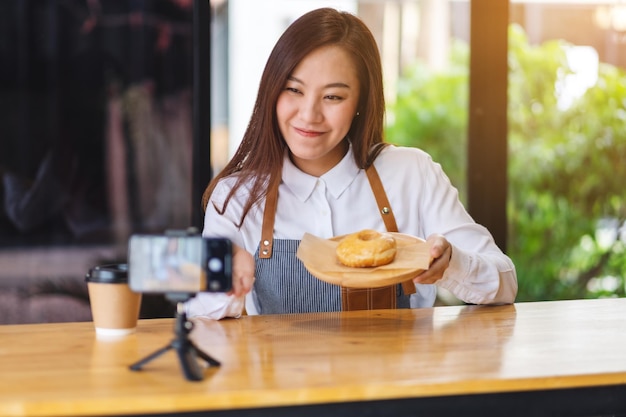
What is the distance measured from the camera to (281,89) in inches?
93.7


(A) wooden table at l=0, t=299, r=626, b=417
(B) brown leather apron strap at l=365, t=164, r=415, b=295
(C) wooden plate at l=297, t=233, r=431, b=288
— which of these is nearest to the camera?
(A) wooden table at l=0, t=299, r=626, b=417

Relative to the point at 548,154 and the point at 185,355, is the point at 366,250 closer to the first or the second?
the point at 185,355

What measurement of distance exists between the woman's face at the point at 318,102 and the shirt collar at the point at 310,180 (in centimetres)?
10

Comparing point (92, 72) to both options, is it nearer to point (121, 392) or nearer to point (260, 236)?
point (260, 236)

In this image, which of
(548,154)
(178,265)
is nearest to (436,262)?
(178,265)

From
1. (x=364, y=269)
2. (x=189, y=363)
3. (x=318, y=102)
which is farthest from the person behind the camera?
(x=318, y=102)

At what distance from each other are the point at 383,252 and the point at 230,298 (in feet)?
1.27

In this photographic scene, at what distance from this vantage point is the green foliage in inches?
167

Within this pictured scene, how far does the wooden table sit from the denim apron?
0.35 metres

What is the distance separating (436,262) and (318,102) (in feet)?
1.99

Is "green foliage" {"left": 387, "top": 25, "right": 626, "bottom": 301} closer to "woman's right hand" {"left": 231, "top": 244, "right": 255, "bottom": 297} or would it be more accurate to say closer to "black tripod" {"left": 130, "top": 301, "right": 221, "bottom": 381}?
"woman's right hand" {"left": 231, "top": 244, "right": 255, "bottom": 297}

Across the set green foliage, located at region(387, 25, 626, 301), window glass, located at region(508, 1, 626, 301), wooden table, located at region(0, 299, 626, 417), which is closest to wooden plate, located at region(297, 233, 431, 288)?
wooden table, located at region(0, 299, 626, 417)

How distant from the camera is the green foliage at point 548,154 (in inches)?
167

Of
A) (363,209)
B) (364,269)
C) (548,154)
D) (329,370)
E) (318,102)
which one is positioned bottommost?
(329,370)
